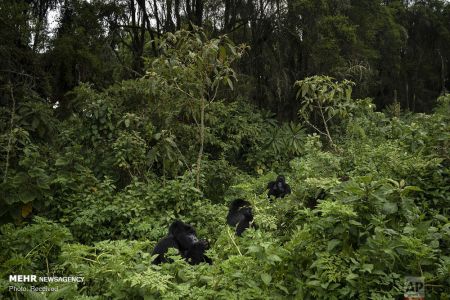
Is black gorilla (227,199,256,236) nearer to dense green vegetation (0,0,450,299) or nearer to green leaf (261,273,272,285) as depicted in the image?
dense green vegetation (0,0,450,299)

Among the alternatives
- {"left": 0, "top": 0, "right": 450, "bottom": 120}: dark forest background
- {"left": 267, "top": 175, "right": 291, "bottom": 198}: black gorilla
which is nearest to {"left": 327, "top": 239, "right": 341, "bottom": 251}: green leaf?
{"left": 267, "top": 175, "right": 291, "bottom": 198}: black gorilla

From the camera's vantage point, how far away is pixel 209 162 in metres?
7.41

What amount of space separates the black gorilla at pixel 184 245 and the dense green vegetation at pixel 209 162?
163 mm

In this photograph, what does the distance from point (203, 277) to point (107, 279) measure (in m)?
0.66

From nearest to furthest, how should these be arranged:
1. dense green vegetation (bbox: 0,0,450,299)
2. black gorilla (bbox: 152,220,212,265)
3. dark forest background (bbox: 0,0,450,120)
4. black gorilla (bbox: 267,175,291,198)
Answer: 1. dense green vegetation (bbox: 0,0,450,299)
2. black gorilla (bbox: 152,220,212,265)
3. black gorilla (bbox: 267,175,291,198)
4. dark forest background (bbox: 0,0,450,120)

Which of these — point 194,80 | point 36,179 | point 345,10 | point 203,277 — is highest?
point 345,10

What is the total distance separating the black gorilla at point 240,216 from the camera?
4028 mm

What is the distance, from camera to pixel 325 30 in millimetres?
11477

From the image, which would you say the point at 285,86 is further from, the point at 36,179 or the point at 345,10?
the point at 36,179

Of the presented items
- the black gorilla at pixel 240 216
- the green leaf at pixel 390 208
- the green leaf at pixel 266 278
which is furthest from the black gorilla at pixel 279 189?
the green leaf at pixel 266 278

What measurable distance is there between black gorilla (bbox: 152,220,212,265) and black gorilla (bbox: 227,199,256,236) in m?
0.50

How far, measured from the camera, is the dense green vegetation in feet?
8.67

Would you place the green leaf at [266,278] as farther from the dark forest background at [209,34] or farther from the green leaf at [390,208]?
the dark forest background at [209,34]

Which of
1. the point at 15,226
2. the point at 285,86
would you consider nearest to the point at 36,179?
the point at 15,226
